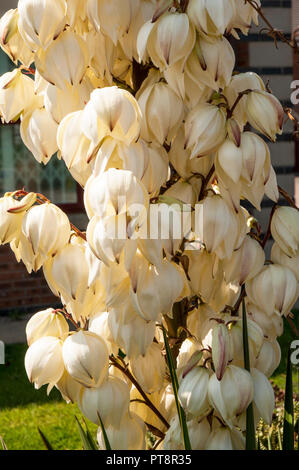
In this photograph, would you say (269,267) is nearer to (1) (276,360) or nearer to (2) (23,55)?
(1) (276,360)

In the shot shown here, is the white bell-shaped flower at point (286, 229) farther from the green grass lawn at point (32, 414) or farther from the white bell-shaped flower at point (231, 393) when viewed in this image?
the green grass lawn at point (32, 414)

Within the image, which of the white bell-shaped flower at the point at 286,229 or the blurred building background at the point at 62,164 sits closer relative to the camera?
the white bell-shaped flower at the point at 286,229

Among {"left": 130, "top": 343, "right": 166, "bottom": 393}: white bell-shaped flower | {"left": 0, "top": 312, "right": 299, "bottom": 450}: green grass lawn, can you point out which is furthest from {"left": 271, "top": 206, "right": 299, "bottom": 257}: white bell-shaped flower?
{"left": 0, "top": 312, "right": 299, "bottom": 450}: green grass lawn

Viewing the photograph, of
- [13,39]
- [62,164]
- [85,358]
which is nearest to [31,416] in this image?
[85,358]

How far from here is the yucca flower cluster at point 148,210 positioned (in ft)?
2.76

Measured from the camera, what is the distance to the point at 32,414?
2629mm

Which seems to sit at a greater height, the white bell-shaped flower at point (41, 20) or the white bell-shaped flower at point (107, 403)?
the white bell-shaped flower at point (41, 20)

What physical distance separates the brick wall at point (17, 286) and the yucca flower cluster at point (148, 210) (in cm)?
322

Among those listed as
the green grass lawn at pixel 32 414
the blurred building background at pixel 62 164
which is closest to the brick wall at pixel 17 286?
the blurred building background at pixel 62 164

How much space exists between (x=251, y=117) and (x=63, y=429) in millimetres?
1923

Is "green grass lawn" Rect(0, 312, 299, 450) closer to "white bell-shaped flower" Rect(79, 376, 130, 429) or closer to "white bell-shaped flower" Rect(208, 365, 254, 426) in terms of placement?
"white bell-shaped flower" Rect(79, 376, 130, 429)

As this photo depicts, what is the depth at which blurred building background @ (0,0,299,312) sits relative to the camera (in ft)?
12.5

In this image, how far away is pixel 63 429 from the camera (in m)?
2.50

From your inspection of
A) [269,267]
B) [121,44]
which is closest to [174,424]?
[269,267]
